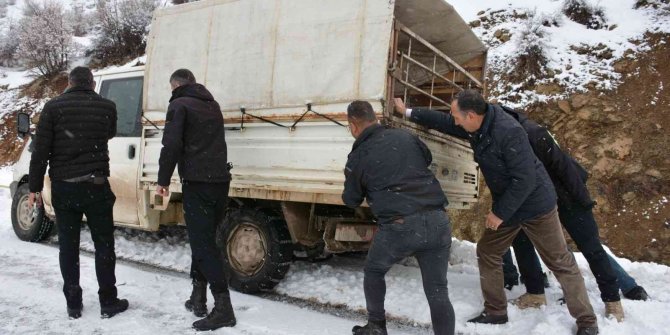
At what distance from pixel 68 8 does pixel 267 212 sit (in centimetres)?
2483

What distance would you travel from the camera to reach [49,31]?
58.0 feet

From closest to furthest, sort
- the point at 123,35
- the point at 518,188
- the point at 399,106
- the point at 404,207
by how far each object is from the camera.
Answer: the point at 404,207 → the point at 518,188 → the point at 399,106 → the point at 123,35

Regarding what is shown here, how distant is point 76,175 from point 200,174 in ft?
3.04

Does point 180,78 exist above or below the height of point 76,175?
above

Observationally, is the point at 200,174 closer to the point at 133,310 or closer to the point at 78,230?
the point at 78,230

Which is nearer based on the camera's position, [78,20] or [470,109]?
[470,109]

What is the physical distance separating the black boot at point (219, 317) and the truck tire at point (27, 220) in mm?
4200

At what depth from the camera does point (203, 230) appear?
134 inches

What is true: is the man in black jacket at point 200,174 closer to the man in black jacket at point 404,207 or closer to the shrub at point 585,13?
the man in black jacket at point 404,207

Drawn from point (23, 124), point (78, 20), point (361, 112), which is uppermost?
point (78, 20)

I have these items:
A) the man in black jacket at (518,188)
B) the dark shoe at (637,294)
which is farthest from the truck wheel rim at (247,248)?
the dark shoe at (637,294)

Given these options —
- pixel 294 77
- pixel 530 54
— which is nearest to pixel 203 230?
pixel 294 77

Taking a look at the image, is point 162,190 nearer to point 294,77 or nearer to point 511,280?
point 294,77

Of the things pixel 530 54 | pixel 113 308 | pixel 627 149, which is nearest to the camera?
pixel 113 308
